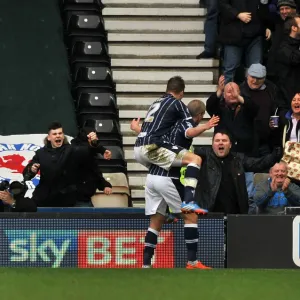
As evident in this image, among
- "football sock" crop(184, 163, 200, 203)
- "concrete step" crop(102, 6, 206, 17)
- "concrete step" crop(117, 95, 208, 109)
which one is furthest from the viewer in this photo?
"concrete step" crop(102, 6, 206, 17)

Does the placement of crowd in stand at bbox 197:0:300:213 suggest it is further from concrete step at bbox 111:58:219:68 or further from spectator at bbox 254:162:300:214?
concrete step at bbox 111:58:219:68

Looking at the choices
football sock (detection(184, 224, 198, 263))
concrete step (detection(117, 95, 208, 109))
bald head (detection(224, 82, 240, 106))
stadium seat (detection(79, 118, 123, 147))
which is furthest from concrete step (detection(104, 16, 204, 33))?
football sock (detection(184, 224, 198, 263))

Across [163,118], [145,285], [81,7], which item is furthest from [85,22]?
[145,285]

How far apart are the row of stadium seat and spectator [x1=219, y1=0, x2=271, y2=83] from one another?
5.82 ft

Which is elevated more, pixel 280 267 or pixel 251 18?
pixel 251 18

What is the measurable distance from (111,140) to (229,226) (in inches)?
190

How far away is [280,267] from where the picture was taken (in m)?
16.7

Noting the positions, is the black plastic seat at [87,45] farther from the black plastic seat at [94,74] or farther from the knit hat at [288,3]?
the knit hat at [288,3]

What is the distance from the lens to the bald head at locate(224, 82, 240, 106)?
61.1 feet

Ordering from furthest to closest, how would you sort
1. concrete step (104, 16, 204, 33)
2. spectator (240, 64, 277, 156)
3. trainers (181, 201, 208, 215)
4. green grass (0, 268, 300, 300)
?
concrete step (104, 16, 204, 33)
spectator (240, 64, 277, 156)
trainers (181, 201, 208, 215)
green grass (0, 268, 300, 300)

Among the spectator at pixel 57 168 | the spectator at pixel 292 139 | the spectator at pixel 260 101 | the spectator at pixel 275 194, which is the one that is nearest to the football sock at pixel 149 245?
the spectator at pixel 275 194

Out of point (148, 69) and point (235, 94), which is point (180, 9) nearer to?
point (148, 69)

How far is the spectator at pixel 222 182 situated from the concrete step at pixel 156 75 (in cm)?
462

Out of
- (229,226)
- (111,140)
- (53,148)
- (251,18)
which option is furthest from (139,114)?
(229,226)
